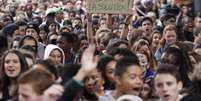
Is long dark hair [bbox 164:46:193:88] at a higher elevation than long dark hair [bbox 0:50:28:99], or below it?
below

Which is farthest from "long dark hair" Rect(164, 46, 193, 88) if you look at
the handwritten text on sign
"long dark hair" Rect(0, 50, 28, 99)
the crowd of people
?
the handwritten text on sign

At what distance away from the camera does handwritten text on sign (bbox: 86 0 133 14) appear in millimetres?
12555

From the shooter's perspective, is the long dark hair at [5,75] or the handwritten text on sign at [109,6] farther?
the handwritten text on sign at [109,6]

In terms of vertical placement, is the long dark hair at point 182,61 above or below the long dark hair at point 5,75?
below

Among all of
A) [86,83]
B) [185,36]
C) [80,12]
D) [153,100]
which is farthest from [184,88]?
[80,12]

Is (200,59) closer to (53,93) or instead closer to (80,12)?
(53,93)

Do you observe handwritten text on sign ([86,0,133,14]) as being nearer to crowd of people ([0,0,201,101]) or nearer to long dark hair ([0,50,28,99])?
crowd of people ([0,0,201,101])

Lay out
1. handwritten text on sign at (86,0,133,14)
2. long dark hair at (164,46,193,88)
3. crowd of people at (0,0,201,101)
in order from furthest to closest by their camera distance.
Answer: handwritten text on sign at (86,0,133,14) < long dark hair at (164,46,193,88) < crowd of people at (0,0,201,101)

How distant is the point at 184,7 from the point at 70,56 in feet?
17.4

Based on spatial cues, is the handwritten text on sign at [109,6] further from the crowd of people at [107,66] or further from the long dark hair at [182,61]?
the long dark hair at [182,61]

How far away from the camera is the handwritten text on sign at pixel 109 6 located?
41.2ft

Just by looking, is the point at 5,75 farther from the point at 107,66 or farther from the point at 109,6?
the point at 109,6

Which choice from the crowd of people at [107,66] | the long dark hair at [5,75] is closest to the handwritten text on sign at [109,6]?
the crowd of people at [107,66]

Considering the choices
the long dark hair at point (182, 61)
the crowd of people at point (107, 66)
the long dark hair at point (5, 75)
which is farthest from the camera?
the long dark hair at point (182, 61)
